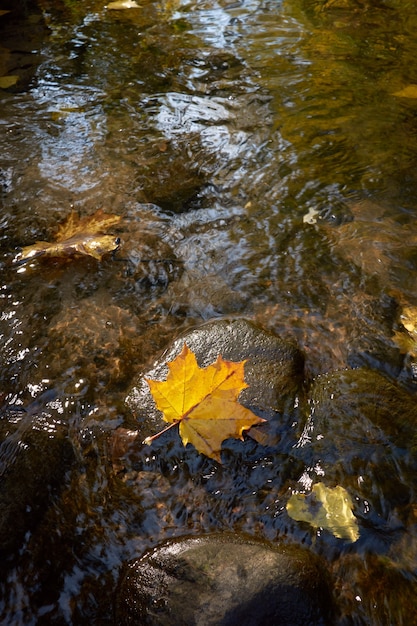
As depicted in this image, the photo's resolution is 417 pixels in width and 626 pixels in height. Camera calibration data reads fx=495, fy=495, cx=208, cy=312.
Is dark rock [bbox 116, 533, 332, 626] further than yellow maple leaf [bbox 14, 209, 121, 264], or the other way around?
yellow maple leaf [bbox 14, 209, 121, 264]


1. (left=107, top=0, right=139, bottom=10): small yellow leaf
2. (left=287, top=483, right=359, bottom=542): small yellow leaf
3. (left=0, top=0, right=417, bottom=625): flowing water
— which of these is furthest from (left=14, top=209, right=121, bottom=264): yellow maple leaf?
(left=107, top=0, right=139, bottom=10): small yellow leaf

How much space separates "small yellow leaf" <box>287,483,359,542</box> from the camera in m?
1.77

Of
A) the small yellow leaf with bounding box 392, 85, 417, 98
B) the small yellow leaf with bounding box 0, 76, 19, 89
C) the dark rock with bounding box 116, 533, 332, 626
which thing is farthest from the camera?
the small yellow leaf with bounding box 0, 76, 19, 89

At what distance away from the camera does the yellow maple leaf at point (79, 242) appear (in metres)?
2.84

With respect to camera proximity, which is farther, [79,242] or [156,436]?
[79,242]

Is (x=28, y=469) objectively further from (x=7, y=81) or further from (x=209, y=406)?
(x=7, y=81)

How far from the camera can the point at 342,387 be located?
2133 millimetres

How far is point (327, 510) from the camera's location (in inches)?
71.6

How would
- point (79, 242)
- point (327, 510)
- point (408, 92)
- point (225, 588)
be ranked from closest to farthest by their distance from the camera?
point (225, 588)
point (327, 510)
point (79, 242)
point (408, 92)

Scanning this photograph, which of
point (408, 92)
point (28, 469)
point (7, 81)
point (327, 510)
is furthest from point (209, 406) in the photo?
point (7, 81)

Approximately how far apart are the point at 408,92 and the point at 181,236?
8.30ft

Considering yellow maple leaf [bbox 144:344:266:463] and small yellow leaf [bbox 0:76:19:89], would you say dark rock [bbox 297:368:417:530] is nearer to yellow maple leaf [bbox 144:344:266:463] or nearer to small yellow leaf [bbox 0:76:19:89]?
yellow maple leaf [bbox 144:344:266:463]

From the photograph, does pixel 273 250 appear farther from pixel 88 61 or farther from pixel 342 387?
pixel 88 61

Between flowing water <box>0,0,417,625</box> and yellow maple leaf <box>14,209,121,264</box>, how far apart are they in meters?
0.05
